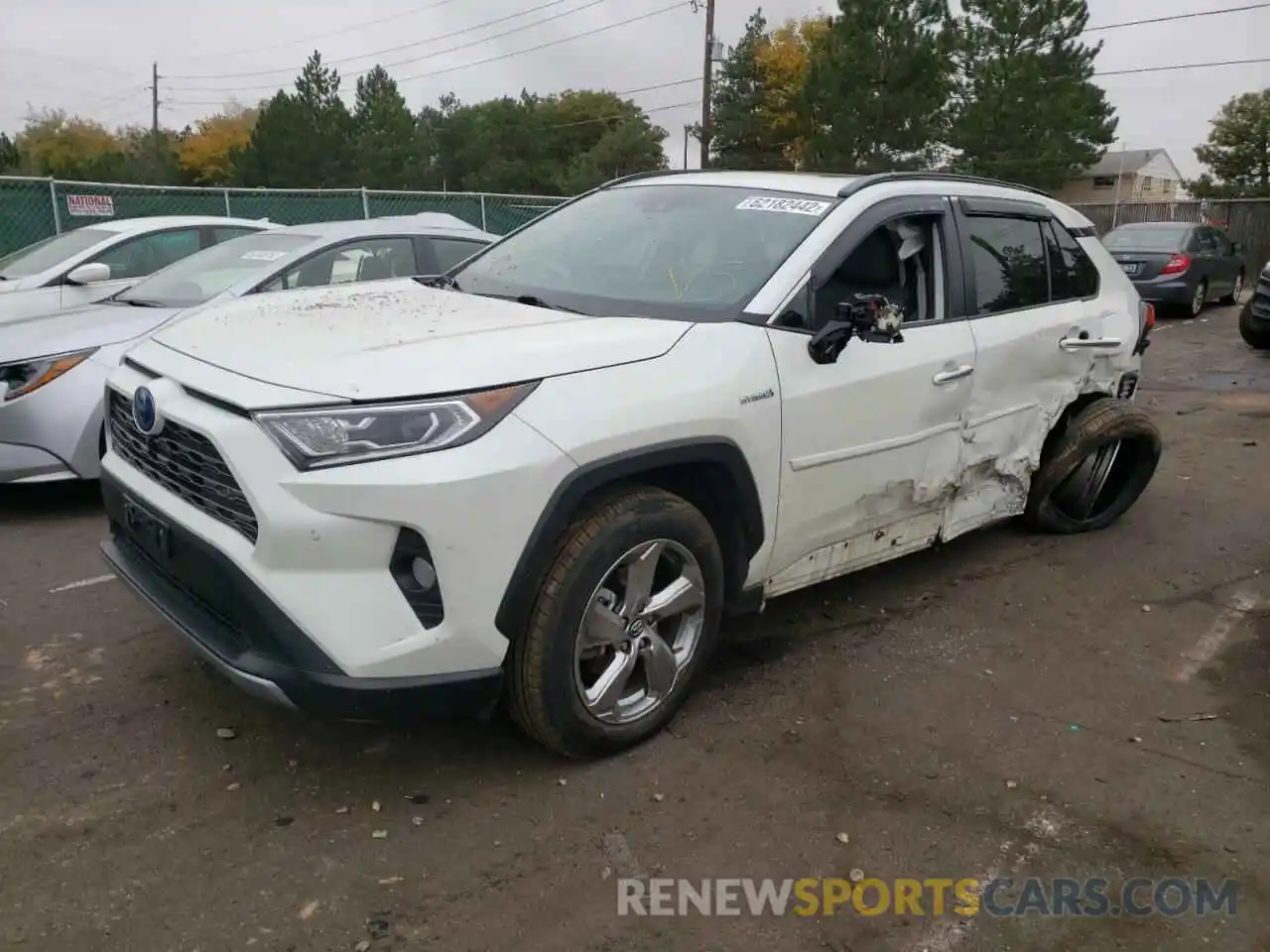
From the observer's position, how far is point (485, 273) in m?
4.14

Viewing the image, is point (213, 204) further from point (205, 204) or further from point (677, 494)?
point (677, 494)

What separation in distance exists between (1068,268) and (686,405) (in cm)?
289

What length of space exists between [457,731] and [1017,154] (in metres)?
39.3

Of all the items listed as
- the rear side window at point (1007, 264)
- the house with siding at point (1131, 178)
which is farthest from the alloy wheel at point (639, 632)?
the house with siding at point (1131, 178)

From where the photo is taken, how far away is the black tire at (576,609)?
2.88 meters

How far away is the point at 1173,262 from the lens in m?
15.6

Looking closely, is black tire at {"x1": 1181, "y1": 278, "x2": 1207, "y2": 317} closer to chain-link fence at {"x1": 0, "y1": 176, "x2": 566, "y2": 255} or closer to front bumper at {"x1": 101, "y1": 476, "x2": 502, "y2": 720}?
chain-link fence at {"x1": 0, "y1": 176, "x2": 566, "y2": 255}

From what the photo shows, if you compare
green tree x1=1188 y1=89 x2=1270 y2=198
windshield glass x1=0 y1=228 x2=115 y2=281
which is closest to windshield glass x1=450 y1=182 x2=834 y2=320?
windshield glass x1=0 y1=228 x2=115 y2=281

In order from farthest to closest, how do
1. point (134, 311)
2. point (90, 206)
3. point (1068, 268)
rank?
point (90, 206) → point (134, 311) → point (1068, 268)

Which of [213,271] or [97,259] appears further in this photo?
[97,259]

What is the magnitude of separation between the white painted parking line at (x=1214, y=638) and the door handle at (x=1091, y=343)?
128cm

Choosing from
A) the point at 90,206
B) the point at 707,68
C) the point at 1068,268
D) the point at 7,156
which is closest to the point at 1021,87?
the point at 707,68

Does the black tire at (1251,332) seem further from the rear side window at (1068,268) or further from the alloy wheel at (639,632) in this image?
the alloy wheel at (639,632)

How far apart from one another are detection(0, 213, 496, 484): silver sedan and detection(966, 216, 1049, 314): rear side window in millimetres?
3607
